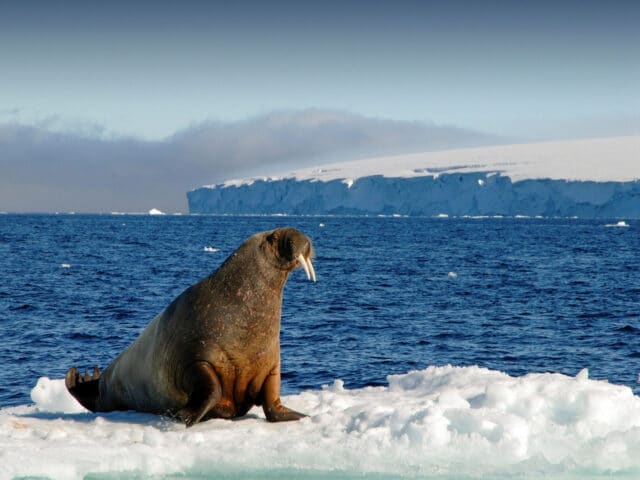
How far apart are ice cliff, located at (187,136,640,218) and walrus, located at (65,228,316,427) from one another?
106 metres

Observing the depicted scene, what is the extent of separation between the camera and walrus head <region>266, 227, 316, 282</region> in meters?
7.80

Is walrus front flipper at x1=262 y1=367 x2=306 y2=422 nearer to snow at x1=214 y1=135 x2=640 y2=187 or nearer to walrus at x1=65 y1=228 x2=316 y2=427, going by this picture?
walrus at x1=65 y1=228 x2=316 y2=427

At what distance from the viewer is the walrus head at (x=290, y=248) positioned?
7805mm

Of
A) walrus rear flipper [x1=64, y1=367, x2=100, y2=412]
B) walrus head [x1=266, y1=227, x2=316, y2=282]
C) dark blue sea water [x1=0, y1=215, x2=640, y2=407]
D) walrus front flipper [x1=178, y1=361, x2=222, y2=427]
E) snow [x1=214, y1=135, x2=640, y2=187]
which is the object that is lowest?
dark blue sea water [x1=0, y1=215, x2=640, y2=407]

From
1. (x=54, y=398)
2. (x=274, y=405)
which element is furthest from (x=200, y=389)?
(x=54, y=398)

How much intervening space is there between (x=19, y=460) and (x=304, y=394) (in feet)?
12.5

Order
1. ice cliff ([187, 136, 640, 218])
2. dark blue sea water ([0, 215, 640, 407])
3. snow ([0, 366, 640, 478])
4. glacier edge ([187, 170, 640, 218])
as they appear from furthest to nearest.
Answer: ice cliff ([187, 136, 640, 218])
glacier edge ([187, 170, 640, 218])
dark blue sea water ([0, 215, 640, 407])
snow ([0, 366, 640, 478])

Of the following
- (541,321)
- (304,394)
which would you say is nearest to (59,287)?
(541,321)

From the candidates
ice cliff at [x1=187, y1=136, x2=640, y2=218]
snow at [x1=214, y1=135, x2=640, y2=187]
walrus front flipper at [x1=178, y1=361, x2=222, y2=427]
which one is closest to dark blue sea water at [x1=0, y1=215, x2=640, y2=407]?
walrus front flipper at [x1=178, y1=361, x2=222, y2=427]

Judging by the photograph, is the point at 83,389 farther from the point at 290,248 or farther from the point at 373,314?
the point at 373,314

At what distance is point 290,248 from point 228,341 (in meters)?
1.07

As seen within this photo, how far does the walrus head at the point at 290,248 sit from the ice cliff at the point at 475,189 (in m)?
106

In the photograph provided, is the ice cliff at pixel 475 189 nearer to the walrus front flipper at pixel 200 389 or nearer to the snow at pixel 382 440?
the snow at pixel 382 440

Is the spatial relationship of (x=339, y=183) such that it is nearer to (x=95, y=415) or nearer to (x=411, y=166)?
(x=411, y=166)
